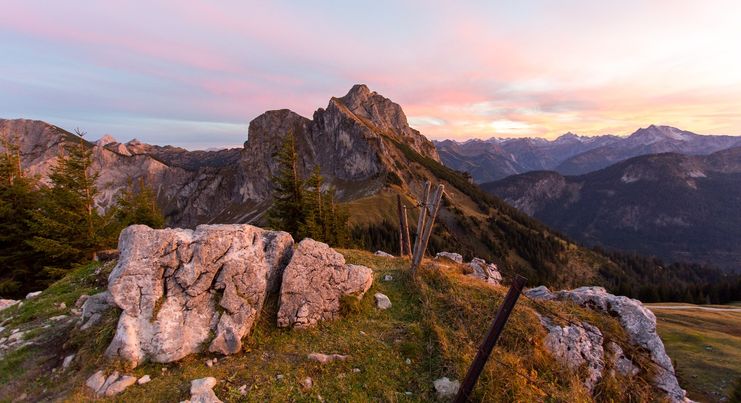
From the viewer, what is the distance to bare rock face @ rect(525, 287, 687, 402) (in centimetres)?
1339

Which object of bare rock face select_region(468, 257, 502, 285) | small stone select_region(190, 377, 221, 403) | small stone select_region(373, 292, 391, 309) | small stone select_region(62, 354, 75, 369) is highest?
small stone select_region(373, 292, 391, 309)

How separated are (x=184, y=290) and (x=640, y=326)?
19.7m

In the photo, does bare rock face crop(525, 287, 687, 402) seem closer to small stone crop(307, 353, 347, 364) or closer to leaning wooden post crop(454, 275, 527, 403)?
leaning wooden post crop(454, 275, 527, 403)

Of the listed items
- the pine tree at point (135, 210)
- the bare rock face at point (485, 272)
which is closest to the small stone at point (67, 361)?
the bare rock face at point (485, 272)

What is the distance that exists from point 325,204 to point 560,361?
3557cm

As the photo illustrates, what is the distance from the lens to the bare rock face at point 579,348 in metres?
13.0

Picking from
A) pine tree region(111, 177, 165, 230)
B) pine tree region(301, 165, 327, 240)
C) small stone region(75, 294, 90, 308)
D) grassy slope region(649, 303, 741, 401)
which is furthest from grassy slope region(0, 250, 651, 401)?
pine tree region(111, 177, 165, 230)

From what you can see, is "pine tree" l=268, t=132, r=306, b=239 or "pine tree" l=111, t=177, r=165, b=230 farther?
"pine tree" l=268, t=132, r=306, b=239

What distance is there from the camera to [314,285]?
50.1 ft

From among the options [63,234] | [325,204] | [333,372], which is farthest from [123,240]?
[325,204]

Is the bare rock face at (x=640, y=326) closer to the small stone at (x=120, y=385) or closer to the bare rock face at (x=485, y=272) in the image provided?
the bare rock face at (x=485, y=272)

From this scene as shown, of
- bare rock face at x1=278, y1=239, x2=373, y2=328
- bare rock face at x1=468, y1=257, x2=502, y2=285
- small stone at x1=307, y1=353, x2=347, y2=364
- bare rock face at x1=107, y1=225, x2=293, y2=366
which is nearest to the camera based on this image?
bare rock face at x1=107, y1=225, x2=293, y2=366

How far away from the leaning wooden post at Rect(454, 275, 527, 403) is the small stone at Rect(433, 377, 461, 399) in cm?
73

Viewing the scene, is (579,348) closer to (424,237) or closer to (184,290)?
(424,237)
